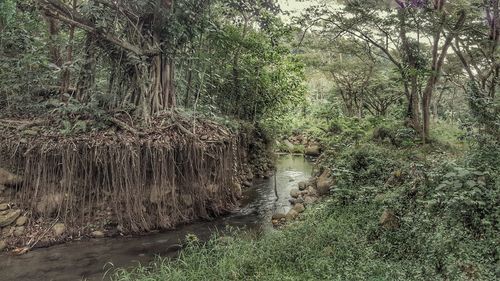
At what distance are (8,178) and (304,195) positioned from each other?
17.9 feet

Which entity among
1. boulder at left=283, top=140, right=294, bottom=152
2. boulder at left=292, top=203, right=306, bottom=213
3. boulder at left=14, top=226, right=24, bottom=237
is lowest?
boulder at left=14, top=226, right=24, bottom=237

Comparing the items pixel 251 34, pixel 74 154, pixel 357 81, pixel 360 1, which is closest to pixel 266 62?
pixel 251 34

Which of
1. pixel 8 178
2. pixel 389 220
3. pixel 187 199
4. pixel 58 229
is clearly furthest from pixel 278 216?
pixel 8 178

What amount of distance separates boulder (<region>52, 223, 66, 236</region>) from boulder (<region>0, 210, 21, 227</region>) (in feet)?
1.97

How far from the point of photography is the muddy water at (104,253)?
4.66 metres

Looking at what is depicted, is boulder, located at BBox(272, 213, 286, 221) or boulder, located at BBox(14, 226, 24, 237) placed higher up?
boulder, located at BBox(14, 226, 24, 237)

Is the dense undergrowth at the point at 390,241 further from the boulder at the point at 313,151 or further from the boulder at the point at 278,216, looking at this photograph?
the boulder at the point at 313,151

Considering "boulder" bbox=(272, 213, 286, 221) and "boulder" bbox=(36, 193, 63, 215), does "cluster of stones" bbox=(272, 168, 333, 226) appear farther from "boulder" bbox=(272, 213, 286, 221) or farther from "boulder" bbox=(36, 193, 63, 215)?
"boulder" bbox=(36, 193, 63, 215)

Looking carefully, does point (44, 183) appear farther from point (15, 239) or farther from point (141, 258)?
point (141, 258)

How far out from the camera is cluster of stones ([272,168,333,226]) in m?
6.62

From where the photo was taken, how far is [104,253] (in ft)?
17.4

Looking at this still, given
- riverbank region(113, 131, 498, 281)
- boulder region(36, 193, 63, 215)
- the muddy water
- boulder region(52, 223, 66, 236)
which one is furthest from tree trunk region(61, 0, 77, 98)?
riverbank region(113, 131, 498, 281)

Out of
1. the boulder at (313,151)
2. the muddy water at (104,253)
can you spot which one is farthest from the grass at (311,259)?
the boulder at (313,151)

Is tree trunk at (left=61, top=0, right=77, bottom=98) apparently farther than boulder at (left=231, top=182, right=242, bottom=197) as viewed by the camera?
No
